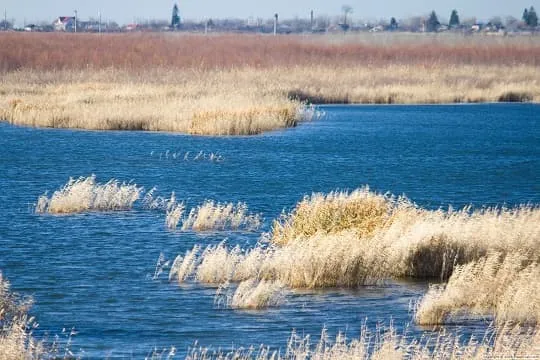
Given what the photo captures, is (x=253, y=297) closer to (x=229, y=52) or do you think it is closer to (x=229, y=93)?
(x=229, y=93)

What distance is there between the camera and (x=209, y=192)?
28281mm

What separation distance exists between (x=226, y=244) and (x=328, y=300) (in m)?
4.26

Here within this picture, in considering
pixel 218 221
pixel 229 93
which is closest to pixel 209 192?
pixel 218 221

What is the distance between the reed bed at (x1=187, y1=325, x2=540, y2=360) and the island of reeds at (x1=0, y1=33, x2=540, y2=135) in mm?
30308

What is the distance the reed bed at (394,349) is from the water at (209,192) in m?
0.57

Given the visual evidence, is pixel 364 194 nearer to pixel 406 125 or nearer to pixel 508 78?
pixel 406 125

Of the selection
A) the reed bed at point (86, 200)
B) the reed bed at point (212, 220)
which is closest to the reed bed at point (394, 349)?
the reed bed at point (212, 220)

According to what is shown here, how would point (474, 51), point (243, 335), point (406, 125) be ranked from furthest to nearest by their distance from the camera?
point (474, 51), point (406, 125), point (243, 335)

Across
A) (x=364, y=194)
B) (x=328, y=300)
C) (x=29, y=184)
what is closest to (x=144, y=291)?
(x=328, y=300)

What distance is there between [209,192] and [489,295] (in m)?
14.1

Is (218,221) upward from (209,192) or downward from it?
upward

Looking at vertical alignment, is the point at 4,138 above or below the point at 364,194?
below

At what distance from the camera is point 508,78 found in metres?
71.8

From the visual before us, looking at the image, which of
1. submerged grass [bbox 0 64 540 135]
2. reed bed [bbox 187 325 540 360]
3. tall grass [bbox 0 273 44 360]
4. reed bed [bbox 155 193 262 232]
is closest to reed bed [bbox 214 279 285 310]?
reed bed [bbox 187 325 540 360]
